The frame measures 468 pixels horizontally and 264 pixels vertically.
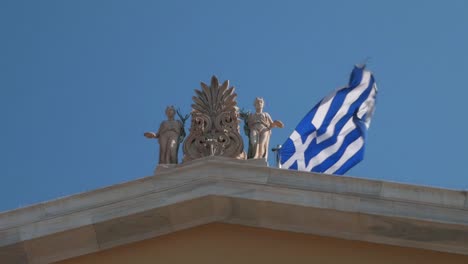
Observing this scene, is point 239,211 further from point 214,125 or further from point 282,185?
point 214,125

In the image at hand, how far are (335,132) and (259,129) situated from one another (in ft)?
19.4

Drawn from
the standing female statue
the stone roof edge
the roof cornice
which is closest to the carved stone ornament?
the standing female statue

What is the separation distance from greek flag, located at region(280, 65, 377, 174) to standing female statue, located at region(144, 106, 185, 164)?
4497 millimetres

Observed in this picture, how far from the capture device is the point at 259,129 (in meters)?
18.6

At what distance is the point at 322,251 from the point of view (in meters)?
16.7

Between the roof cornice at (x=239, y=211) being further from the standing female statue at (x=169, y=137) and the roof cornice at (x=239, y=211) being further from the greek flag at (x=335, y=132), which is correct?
the greek flag at (x=335, y=132)

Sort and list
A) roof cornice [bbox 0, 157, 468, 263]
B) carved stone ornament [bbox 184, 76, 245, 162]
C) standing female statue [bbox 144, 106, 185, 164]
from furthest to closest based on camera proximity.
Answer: standing female statue [bbox 144, 106, 185, 164] < carved stone ornament [bbox 184, 76, 245, 162] < roof cornice [bbox 0, 157, 468, 263]

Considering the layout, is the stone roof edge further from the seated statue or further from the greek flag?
the greek flag

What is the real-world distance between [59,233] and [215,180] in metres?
2.02

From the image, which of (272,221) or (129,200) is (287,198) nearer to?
(272,221)

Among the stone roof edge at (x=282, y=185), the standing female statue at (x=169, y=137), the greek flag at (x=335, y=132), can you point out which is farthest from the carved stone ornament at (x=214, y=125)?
the greek flag at (x=335, y=132)

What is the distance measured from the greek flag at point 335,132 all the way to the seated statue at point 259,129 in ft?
13.3

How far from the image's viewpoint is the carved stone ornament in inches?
712

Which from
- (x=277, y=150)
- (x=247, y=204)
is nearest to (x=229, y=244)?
(x=247, y=204)
